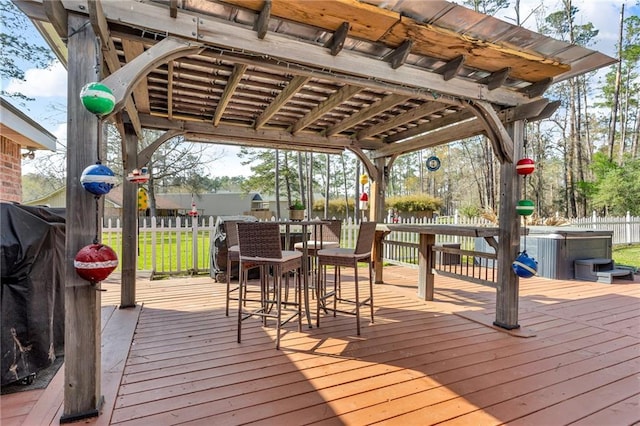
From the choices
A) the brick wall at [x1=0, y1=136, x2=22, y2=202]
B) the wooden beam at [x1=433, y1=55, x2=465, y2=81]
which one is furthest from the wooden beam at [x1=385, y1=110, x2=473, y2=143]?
the brick wall at [x1=0, y1=136, x2=22, y2=202]

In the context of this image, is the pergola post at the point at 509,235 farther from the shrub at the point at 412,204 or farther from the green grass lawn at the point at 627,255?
the shrub at the point at 412,204

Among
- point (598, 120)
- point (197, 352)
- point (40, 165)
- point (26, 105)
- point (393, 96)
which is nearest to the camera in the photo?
point (197, 352)

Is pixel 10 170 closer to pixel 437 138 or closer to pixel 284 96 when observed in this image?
pixel 284 96

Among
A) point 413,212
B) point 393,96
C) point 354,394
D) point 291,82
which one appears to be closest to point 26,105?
point 291,82

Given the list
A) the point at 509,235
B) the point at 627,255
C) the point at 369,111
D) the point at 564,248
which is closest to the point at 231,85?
the point at 369,111

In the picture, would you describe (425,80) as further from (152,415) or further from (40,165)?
(40,165)

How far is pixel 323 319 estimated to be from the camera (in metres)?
3.43

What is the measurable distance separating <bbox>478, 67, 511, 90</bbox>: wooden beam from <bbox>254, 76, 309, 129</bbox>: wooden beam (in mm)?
1647

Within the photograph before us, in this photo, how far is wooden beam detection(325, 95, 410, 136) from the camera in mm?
3376

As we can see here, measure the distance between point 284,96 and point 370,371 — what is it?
2572mm

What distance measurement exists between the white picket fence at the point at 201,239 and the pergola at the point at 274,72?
1921 millimetres

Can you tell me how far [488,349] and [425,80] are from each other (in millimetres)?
2290

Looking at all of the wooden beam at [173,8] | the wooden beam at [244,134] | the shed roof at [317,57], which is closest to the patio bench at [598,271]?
the shed roof at [317,57]

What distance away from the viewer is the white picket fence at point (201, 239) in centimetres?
564
